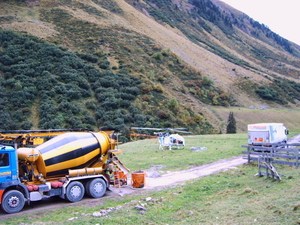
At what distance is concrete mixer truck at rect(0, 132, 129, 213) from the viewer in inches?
469

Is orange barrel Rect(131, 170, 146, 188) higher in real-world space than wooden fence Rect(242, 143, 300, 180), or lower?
lower

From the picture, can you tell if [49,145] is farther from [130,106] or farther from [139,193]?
[130,106]

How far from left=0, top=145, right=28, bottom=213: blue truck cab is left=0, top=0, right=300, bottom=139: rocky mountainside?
29.2m

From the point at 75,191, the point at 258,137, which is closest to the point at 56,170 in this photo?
the point at 75,191

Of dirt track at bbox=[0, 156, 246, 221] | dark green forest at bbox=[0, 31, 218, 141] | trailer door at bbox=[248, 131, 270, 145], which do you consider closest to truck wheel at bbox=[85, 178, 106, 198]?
dirt track at bbox=[0, 156, 246, 221]

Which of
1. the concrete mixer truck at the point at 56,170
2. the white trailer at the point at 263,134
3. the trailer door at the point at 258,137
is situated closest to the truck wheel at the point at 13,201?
the concrete mixer truck at the point at 56,170

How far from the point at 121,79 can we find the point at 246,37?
123 metres

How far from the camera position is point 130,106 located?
5147 centimetres

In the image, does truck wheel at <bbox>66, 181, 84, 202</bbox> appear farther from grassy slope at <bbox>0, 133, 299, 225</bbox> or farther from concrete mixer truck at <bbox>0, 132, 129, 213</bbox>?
grassy slope at <bbox>0, 133, 299, 225</bbox>

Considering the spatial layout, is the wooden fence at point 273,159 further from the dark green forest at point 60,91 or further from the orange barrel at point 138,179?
the dark green forest at point 60,91

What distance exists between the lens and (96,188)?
14273mm

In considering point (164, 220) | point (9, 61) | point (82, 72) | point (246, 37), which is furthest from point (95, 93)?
point (246, 37)

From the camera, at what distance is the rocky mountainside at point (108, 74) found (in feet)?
151

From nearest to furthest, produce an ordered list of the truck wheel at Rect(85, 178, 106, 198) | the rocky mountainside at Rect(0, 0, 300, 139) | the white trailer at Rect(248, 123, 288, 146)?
the truck wheel at Rect(85, 178, 106, 198)
the white trailer at Rect(248, 123, 288, 146)
the rocky mountainside at Rect(0, 0, 300, 139)
